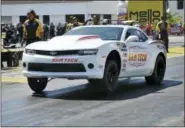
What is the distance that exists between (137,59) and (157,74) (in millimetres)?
1169

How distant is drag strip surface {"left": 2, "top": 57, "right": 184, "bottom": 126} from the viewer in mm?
7785

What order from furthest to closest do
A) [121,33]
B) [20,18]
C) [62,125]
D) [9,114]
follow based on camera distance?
[20,18] → [121,33] → [9,114] → [62,125]

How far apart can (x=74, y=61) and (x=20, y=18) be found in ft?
219

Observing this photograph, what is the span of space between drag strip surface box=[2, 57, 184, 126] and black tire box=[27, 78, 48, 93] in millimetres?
158

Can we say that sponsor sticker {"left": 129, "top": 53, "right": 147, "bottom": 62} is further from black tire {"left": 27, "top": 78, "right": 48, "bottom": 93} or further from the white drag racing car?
black tire {"left": 27, "top": 78, "right": 48, "bottom": 93}

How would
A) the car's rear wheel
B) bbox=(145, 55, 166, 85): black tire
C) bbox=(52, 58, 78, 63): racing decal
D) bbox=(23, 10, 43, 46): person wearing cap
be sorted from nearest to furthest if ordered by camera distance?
bbox=(52, 58, 78, 63): racing decal, the car's rear wheel, bbox=(145, 55, 166, 85): black tire, bbox=(23, 10, 43, 46): person wearing cap

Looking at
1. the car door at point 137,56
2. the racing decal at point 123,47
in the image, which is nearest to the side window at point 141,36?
the car door at point 137,56

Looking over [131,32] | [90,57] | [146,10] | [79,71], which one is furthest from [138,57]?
[146,10]

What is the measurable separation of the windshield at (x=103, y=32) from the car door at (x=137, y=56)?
258mm

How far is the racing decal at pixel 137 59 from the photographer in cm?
1167

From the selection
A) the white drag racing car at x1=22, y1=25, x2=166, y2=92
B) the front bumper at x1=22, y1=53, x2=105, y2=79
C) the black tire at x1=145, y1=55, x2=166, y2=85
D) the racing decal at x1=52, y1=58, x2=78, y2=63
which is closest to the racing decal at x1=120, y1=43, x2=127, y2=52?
the white drag racing car at x1=22, y1=25, x2=166, y2=92

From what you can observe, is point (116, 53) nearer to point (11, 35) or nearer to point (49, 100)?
point (49, 100)

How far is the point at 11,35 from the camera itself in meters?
36.3

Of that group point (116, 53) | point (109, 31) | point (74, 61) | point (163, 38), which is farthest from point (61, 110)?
point (163, 38)
